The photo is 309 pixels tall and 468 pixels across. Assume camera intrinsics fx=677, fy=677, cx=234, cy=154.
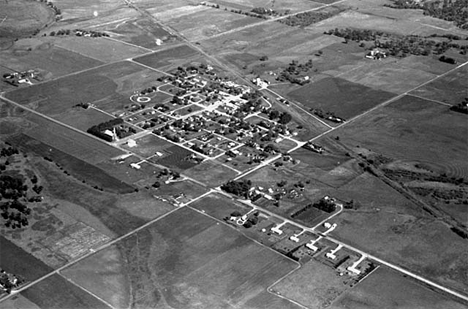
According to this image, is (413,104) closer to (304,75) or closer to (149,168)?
(304,75)

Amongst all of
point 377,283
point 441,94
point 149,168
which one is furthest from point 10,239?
point 441,94

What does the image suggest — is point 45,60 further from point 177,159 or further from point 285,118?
point 285,118

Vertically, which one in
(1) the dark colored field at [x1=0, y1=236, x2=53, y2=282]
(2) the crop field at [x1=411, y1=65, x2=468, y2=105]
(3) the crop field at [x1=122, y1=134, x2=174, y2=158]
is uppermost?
(2) the crop field at [x1=411, y1=65, x2=468, y2=105]

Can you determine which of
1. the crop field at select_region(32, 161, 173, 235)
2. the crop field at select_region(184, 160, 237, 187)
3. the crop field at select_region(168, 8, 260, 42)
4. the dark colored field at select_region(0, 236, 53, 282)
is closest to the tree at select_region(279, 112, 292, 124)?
the crop field at select_region(184, 160, 237, 187)

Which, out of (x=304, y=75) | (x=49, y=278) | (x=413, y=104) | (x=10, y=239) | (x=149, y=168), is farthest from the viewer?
(x=304, y=75)

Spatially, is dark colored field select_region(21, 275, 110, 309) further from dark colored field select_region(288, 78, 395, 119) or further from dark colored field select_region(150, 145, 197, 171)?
dark colored field select_region(288, 78, 395, 119)

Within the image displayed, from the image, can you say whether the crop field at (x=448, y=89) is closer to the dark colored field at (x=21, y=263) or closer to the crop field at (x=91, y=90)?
the crop field at (x=91, y=90)

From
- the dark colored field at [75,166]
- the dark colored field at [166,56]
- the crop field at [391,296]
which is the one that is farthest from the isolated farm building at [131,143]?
the crop field at [391,296]
